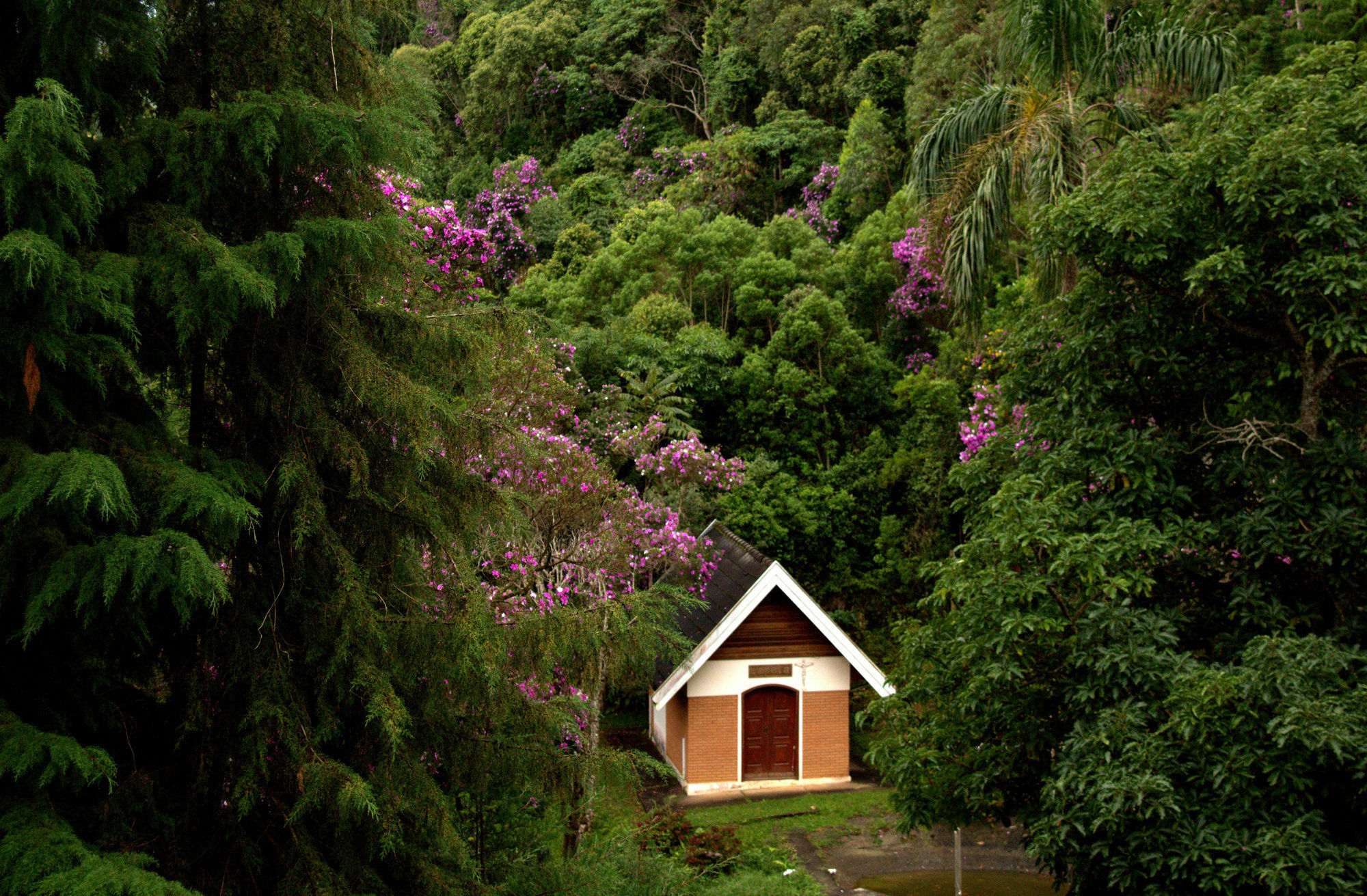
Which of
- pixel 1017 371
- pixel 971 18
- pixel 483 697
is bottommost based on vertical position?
pixel 483 697

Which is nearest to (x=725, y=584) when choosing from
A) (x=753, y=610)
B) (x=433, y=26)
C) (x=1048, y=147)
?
(x=753, y=610)

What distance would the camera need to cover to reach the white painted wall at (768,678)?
15109 millimetres

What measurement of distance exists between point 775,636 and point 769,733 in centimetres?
161

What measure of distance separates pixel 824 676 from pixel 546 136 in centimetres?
2670

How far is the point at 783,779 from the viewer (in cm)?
1550

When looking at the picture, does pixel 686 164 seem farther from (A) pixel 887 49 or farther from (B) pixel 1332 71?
(B) pixel 1332 71

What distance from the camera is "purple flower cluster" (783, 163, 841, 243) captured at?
26.4 metres

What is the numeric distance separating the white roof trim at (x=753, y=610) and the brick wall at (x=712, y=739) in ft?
1.74

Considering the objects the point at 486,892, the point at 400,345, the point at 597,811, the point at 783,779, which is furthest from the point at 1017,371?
the point at 783,779

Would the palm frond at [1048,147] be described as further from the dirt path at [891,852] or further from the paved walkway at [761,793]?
the paved walkway at [761,793]

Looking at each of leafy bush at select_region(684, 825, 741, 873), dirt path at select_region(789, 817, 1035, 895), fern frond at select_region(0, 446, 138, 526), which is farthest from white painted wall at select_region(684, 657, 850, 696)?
fern frond at select_region(0, 446, 138, 526)

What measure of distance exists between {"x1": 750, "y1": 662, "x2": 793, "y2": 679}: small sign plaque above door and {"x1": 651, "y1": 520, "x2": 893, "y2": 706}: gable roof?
0.78 metres

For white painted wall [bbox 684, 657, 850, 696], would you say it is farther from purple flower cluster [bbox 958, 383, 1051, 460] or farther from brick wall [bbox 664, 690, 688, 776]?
purple flower cluster [bbox 958, 383, 1051, 460]

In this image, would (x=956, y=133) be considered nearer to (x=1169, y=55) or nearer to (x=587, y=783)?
(x=1169, y=55)
